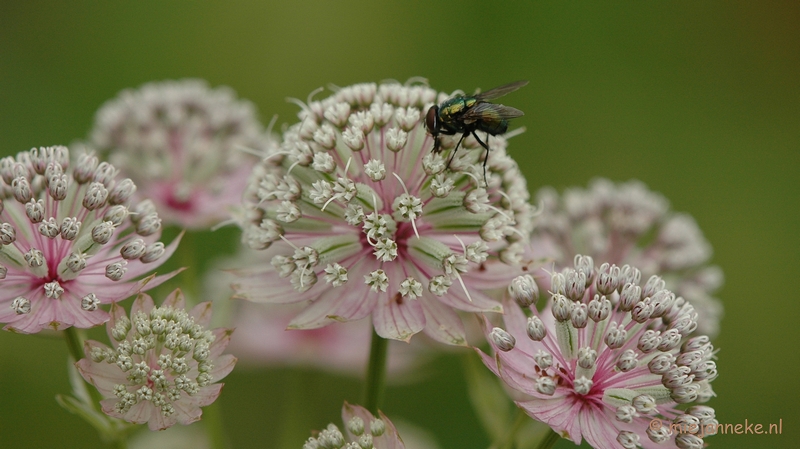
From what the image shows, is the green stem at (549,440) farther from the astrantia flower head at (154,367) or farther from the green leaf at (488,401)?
the astrantia flower head at (154,367)

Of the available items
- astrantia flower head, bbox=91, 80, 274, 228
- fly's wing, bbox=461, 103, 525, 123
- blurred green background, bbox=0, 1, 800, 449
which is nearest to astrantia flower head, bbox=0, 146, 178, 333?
astrantia flower head, bbox=91, 80, 274, 228

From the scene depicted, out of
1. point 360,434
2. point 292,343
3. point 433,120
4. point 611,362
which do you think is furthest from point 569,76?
point 360,434

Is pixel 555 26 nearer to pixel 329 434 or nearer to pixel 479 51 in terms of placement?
pixel 479 51

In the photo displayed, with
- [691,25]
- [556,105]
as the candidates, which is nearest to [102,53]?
[556,105]

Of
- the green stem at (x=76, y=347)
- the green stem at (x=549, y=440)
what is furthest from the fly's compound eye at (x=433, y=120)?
the green stem at (x=76, y=347)

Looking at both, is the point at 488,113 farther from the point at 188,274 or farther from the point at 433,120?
the point at 188,274

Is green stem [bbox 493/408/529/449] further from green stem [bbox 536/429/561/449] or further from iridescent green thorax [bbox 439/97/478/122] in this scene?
iridescent green thorax [bbox 439/97/478/122]
